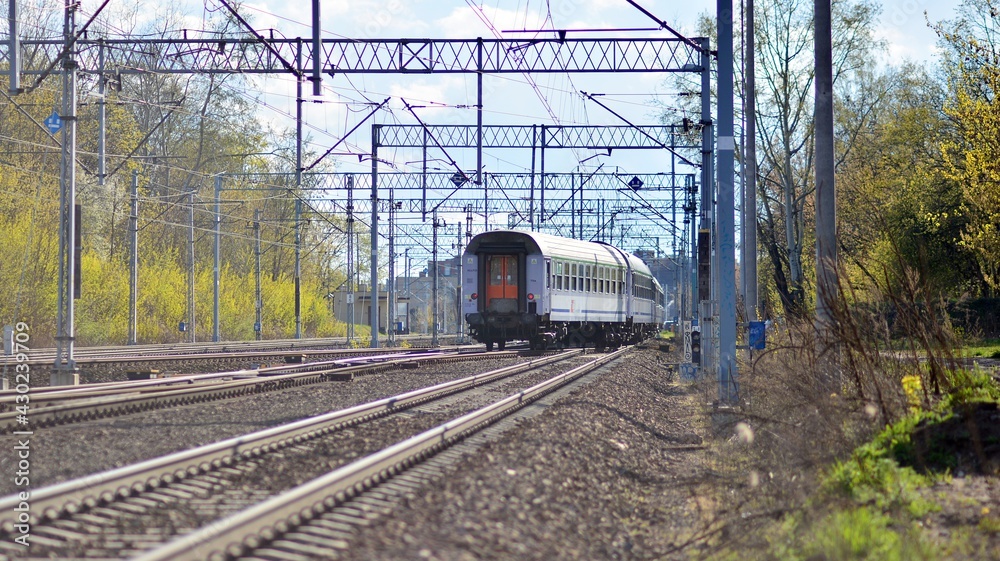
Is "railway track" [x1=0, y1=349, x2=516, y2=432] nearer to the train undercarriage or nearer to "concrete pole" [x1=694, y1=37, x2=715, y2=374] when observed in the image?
"concrete pole" [x1=694, y1=37, x2=715, y2=374]

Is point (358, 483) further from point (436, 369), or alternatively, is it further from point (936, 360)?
point (436, 369)

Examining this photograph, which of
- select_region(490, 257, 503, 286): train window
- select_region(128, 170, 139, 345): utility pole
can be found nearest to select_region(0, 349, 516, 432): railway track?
select_region(490, 257, 503, 286): train window

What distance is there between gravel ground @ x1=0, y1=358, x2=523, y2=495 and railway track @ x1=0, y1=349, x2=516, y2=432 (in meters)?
0.29

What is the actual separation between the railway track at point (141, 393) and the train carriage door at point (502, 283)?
31.0ft

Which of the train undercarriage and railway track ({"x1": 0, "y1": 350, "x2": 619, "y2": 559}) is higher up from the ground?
the train undercarriage

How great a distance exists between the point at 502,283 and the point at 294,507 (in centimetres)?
2357

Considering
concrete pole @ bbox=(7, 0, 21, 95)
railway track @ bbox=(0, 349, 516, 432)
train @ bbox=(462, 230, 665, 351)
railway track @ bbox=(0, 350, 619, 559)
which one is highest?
concrete pole @ bbox=(7, 0, 21, 95)

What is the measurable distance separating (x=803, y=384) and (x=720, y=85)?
216 inches

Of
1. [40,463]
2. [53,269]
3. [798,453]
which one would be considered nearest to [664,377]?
[798,453]

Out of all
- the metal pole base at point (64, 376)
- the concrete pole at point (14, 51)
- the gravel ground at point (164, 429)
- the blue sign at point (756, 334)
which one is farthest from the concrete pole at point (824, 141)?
the concrete pole at point (14, 51)

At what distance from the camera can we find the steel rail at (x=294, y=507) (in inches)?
194

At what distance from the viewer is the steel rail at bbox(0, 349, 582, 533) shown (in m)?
5.90

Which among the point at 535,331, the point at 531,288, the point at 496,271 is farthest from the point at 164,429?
the point at 535,331

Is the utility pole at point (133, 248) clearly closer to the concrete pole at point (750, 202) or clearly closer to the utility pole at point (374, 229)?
the utility pole at point (374, 229)
